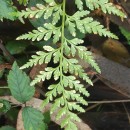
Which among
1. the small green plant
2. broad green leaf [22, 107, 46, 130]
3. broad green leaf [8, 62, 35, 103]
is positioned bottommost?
broad green leaf [22, 107, 46, 130]

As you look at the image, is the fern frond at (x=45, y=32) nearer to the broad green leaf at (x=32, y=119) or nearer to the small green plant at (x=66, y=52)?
the small green plant at (x=66, y=52)

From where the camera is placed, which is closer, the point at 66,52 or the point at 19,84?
the point at 66,52

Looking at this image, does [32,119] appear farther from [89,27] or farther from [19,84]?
[89,27]

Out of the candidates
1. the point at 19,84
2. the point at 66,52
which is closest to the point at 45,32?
the point at 66,52

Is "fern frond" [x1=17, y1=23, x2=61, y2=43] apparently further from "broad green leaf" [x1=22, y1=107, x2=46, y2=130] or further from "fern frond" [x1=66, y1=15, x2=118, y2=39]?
"broad green leaf" [x1=22, y1=107, x2=46, y2=130]

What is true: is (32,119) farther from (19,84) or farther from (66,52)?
(66,52)

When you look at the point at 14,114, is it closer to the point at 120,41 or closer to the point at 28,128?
the point at 28,128

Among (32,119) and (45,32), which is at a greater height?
(45,32)

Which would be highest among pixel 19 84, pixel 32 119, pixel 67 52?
pixel 67 52

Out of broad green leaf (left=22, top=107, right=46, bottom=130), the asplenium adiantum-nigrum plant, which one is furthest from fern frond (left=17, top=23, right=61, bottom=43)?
broad green leaf (left=22, top=107, right=46, bottom=130)
